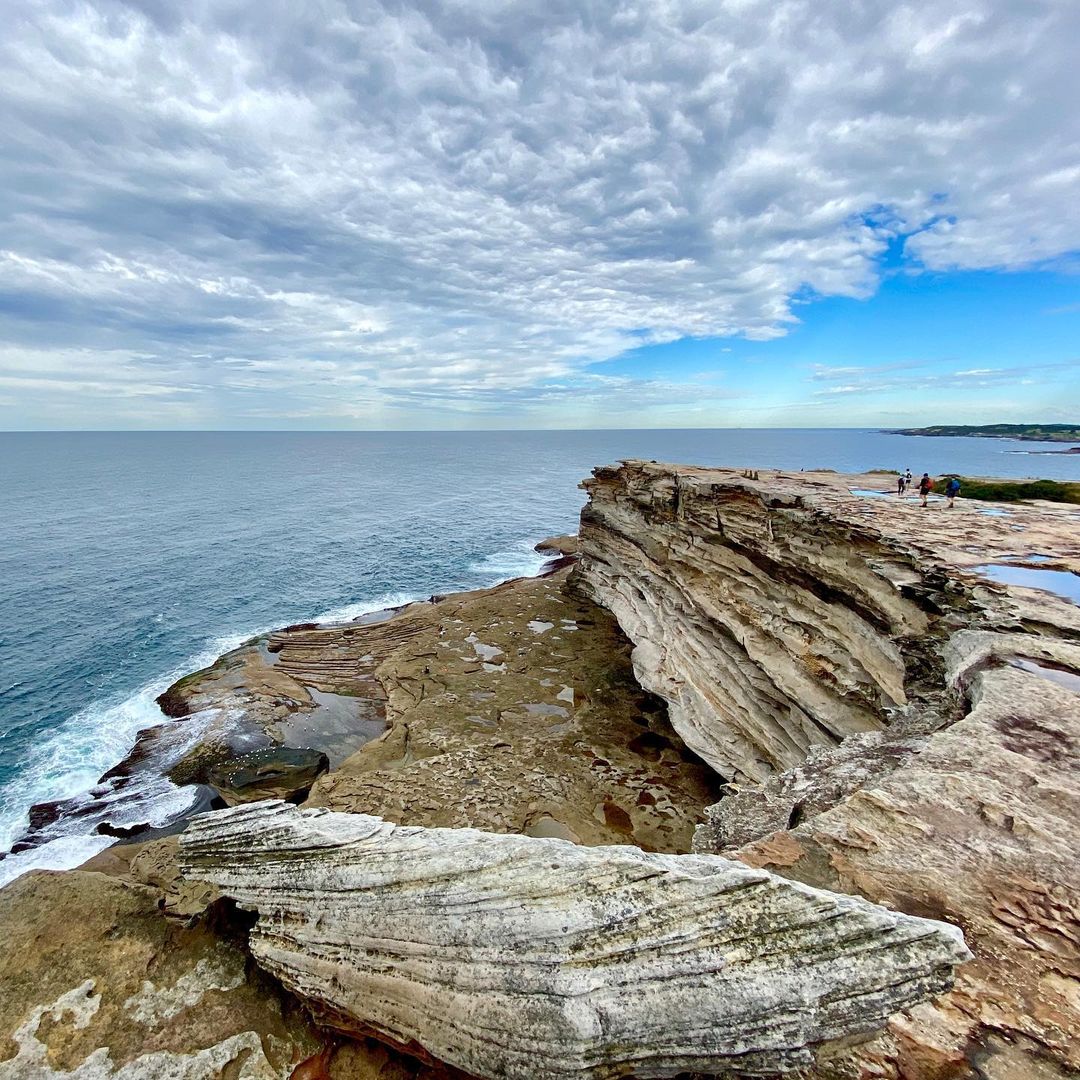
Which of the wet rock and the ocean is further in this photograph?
the ocean

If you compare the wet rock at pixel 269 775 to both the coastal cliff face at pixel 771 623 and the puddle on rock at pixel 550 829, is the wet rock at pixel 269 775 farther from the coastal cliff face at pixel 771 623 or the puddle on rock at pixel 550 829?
the coastal cliff face at pixel 771 623

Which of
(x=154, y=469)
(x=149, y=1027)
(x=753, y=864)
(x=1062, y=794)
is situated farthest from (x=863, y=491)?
(x=154, y=469)

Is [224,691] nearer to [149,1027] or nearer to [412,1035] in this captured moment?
[149,1027]

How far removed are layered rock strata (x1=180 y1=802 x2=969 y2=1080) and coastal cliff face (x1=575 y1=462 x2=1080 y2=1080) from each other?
0.61 metres

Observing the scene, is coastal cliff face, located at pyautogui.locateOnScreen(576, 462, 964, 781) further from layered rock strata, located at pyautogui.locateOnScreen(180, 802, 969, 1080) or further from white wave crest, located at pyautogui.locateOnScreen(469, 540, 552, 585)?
white wave crest, located at pyautogui.locateOnScreen(469, 540, 552, 585)

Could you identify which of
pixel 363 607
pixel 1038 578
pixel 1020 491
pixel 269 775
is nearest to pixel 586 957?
pixel 1038 578

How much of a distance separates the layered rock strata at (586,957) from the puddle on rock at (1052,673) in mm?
6558

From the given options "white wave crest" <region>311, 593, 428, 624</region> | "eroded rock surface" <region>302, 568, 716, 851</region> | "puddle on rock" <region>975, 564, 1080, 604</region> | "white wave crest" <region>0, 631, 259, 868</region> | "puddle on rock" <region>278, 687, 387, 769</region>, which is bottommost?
"white wave crest" <region>0, 631, 259, 868</region>

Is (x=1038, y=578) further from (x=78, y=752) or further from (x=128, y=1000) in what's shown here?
(x=78, y=752)

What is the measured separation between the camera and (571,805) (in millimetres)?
15578

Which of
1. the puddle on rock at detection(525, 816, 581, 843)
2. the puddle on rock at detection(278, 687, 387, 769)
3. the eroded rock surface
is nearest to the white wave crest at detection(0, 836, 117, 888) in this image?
the puddle on rock at detection(278, 687, 387, 769)

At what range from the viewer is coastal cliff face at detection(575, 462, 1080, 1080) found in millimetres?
4168

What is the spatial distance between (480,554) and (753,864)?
4467cm

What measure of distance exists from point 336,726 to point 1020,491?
31080 mm
